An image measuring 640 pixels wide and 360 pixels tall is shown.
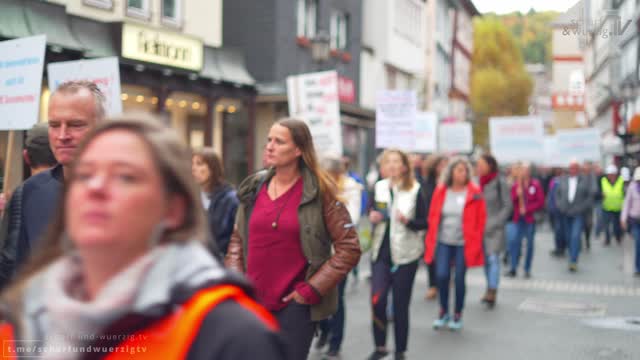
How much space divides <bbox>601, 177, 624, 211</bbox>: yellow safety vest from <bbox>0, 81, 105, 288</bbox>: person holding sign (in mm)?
19325

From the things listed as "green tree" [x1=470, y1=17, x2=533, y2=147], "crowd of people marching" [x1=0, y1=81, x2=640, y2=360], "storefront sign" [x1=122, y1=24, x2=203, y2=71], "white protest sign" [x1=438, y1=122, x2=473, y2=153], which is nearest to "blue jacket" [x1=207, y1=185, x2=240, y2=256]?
"crowd of people marching" [x1=0, y1=81, x2=640, y2=360]

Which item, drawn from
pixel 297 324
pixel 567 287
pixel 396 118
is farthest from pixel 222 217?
pixel 396 118

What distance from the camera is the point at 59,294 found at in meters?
1.80

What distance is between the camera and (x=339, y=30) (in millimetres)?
30641

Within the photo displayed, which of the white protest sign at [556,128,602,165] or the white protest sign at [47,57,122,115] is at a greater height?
the white protest sign at [47,57,122,115]

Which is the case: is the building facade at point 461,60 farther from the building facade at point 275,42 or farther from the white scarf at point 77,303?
the white scarf at point 77,303

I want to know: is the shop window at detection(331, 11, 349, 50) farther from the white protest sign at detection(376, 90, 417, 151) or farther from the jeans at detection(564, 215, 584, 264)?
the jeans at detection(564, 215, 584, 264)

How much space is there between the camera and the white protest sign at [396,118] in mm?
15922

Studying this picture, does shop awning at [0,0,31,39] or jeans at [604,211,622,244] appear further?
jeans at [604,211,622,244]

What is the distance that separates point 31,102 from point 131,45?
35.8 feet

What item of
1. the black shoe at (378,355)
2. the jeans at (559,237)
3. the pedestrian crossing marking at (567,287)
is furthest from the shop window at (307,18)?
the black shoe at (378,355)

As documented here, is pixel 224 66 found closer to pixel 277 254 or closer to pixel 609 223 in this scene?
pixel 609 223

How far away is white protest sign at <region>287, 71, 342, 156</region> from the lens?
1290cm

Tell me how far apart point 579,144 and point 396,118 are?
10514 mm
